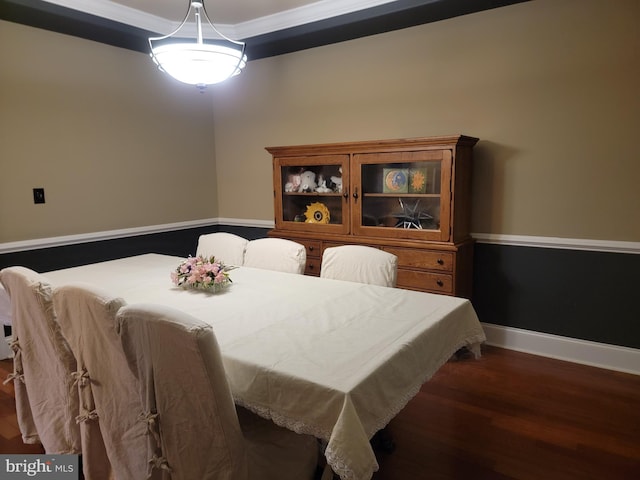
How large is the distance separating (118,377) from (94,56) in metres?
2.92

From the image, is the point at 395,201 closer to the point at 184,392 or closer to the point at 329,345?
the point at 329,345

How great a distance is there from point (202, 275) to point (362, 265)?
833 mm

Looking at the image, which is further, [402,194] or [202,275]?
[402,194]

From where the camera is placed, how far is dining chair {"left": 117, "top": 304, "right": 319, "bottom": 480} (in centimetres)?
124

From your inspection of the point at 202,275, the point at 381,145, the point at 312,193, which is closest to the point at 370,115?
the point at 381,145

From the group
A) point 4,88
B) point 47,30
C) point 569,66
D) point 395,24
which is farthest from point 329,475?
point 47,30

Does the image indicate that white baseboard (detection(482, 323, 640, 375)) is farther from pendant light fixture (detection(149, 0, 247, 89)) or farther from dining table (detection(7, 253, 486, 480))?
pendant light fixture (detection(149, 0, 247, 89))

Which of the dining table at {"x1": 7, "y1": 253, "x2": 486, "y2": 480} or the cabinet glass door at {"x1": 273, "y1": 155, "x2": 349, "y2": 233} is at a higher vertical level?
the cabinet glass door at {"x1": 273, "y1": 155, "x2": 349, "y2": 233}

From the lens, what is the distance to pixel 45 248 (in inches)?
129

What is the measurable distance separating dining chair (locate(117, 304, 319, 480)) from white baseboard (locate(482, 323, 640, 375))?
2175 millimetres

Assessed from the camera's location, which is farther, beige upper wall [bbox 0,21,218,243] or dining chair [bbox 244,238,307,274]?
beige upper wall [bbox 0,21,218,243]

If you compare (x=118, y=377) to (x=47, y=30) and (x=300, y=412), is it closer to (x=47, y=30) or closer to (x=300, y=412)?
(x=300, y=412)

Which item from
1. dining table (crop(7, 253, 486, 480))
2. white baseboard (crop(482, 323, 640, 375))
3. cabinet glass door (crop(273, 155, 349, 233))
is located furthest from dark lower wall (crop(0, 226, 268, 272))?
white baseboard (crop(482, 323, 640, 375))

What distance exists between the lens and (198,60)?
2.08 metres
